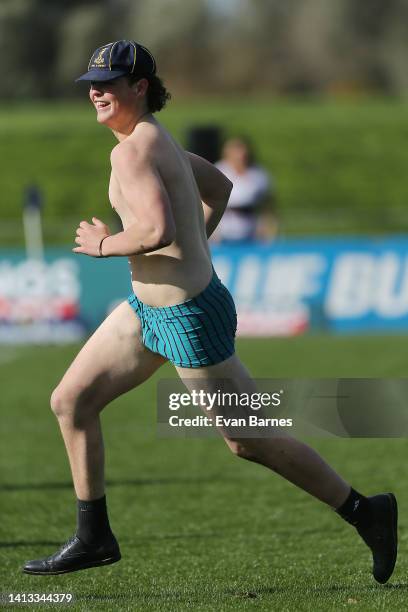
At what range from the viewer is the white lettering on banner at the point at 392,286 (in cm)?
1614

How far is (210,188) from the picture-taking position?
218 inches

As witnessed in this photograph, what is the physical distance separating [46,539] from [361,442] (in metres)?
3.57

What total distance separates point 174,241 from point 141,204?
0.27 metres

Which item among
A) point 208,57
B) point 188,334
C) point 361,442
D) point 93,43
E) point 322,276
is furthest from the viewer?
point 208,57

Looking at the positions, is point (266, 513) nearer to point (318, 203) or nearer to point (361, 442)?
point (361, 442)

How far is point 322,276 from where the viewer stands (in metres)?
16.4

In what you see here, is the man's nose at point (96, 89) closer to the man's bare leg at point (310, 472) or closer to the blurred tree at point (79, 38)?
the man's bare leg at point (310, 472)

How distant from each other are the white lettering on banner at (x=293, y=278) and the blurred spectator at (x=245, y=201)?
0.53 m

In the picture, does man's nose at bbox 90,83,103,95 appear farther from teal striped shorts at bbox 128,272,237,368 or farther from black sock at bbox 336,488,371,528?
black sock at bbox 336,488,371,528

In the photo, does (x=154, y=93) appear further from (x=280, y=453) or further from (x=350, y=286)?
(x=350, y=286)

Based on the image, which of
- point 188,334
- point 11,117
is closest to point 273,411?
point 188,334

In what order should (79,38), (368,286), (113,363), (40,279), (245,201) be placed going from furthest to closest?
(79,38), (40,279), (245,201), (368,286), (113,363)

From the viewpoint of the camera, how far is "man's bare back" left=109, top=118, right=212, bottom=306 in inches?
199

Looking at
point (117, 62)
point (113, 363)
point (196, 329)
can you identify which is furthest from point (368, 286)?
point (117, 62)
